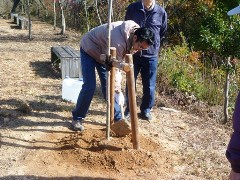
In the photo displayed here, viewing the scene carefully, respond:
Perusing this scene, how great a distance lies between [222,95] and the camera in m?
6.79

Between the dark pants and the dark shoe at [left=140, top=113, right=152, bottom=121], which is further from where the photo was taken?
the dark shoe at [left=140, top=113, right=152, bottom=121]

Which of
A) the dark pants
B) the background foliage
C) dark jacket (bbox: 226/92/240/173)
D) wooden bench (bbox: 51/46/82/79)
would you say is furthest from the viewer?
wooden bench (bbox: 51/46/82/79)

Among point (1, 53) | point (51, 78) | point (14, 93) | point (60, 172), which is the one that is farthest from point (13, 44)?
point (60, 172)

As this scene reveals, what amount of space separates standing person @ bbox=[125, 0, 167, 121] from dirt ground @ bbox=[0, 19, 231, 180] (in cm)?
50

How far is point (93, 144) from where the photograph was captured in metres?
4.39

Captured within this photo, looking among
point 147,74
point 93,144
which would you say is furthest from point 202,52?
point 93,144

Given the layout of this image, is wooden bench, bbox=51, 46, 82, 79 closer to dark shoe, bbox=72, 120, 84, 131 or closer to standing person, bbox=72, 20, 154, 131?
standing person, bbox=72, 20, 154, 131

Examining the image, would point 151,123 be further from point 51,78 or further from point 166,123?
point 51,78

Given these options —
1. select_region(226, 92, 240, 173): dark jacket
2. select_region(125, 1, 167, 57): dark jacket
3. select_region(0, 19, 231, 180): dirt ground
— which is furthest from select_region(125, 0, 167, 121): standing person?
select_region(226, 92, 240, 173): dark jacket

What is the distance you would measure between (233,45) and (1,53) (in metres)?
5.94

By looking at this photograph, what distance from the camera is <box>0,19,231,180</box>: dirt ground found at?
4.04 m

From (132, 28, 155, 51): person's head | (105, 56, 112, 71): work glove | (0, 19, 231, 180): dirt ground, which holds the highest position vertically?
(132, 28, 155, 51): person's head

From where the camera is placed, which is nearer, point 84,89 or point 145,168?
point 145,168

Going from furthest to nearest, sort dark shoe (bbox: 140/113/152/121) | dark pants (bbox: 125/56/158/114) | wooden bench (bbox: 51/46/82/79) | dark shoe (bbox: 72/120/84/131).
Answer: wooden bench (bbox: 51/46/82/79)
dark shoe (bbox: 140/113/152/121)
dark pants (bbox: 125/56/158/114)
dark shoe (bbox: 72/120/84/131)
